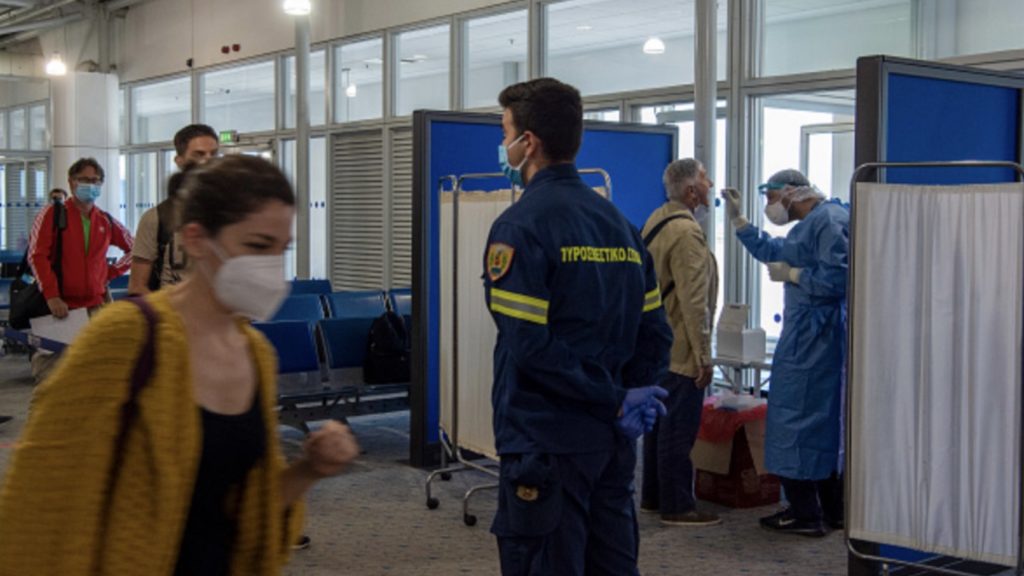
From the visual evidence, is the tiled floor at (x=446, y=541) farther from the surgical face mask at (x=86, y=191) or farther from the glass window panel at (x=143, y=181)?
the glass window panel at (x=143, y=181)

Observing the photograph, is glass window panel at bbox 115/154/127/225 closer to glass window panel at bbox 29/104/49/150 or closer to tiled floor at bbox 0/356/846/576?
glass window panel at bbox 29/104/49/150

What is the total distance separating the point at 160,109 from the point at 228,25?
281cm

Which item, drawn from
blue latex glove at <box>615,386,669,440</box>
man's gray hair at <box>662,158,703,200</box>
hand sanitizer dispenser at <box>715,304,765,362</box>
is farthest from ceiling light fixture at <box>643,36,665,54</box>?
blue latex glove at <box>615,386,669,440</box>

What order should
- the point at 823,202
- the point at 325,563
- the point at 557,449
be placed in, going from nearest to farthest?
1. the point at 557,449
2. the point at 325,563
3. the point at 823,202

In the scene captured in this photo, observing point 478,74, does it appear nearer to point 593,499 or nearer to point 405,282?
point 405,282

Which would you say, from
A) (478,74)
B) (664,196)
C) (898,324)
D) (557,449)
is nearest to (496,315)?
(557,449)

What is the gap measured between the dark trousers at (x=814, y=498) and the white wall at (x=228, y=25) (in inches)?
232

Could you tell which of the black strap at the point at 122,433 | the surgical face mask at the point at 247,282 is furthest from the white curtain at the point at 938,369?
the black strap at the point at 122,433

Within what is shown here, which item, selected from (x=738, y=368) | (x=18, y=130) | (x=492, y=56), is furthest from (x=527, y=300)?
(x=18, y=130)

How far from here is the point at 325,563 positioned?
4.58 metres

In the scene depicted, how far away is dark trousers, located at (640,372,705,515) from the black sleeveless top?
359 centimetres

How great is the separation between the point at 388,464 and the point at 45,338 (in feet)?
6.23

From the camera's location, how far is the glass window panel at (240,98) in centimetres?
1274

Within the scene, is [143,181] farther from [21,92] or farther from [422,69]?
[422,69]
